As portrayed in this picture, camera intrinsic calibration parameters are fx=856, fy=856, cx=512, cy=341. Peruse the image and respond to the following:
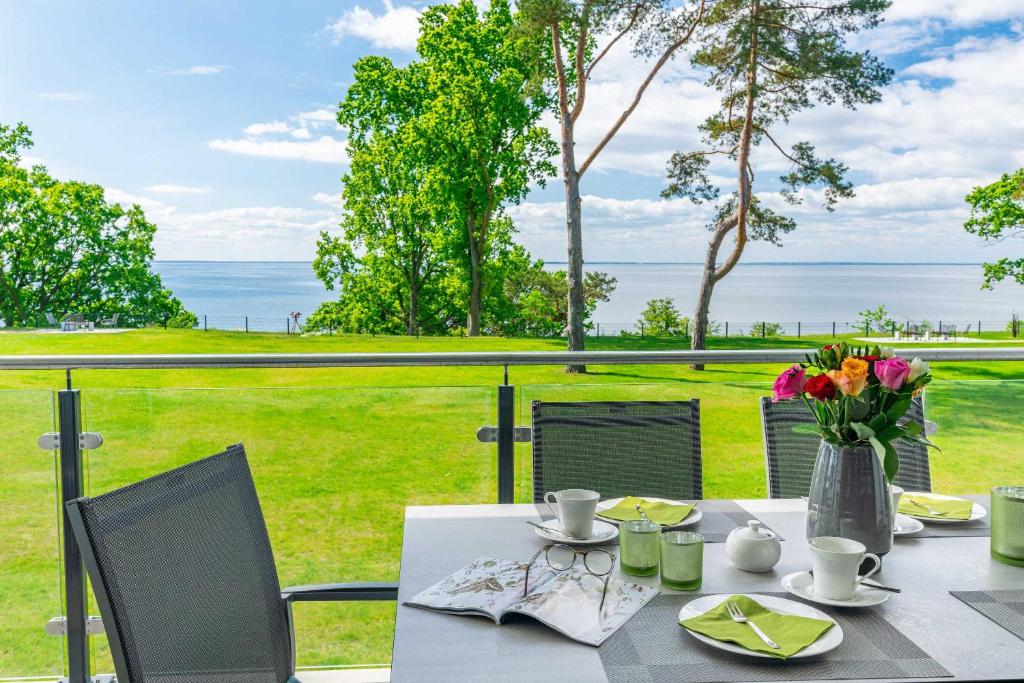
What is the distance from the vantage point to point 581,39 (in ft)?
48.8

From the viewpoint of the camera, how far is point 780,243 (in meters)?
16.5

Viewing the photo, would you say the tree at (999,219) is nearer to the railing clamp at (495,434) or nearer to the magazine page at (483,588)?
the railing clamp at (495,434)

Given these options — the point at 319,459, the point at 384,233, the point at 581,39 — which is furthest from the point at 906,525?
the point at 384,233

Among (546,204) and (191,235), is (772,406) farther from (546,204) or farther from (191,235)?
(191,235)

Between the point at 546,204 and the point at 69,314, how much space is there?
18567mm

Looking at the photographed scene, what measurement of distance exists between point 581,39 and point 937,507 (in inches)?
562

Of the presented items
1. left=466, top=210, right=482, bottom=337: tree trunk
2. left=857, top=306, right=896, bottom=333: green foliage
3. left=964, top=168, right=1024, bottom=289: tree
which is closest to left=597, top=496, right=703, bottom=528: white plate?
left=466, top=210, right=482, bottom=337: tree trunk

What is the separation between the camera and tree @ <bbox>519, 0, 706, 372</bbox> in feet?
46.4

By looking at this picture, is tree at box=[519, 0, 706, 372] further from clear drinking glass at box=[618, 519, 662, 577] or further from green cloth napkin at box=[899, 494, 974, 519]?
clear drinking glass at box=[618, 519, 662, 577]

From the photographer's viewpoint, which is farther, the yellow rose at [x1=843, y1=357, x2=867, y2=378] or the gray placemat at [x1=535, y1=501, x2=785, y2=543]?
the gray placemat at [x1=535, y1=501, x2=785, y2=543]

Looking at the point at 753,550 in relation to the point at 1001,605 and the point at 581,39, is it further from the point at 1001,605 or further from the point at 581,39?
the point at 581,39

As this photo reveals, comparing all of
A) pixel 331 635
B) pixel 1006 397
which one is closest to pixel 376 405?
pixel 331 635

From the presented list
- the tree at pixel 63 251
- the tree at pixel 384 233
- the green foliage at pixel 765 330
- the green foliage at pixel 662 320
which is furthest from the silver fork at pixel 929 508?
the tree at pixel 63 251

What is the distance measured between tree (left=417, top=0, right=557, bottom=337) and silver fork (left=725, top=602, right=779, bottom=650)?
21.0 metres
